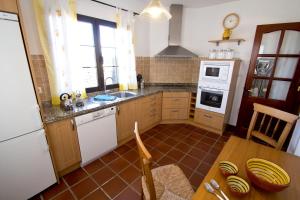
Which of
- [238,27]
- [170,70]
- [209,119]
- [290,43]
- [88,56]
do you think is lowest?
[209,119]

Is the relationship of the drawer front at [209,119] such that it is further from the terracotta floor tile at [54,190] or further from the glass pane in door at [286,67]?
the terracotta floor tile at [54,190]

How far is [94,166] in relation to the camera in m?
2.00

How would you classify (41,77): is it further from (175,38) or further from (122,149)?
(175,38)

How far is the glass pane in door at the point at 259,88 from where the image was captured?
257 cm

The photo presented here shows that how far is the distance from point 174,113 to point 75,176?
216 centimetres

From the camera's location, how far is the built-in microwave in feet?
8.13

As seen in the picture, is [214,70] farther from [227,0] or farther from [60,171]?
[60,171]

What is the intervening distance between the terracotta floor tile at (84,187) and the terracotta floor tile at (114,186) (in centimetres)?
14

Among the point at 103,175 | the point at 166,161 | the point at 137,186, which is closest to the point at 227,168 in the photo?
the point at 137,186

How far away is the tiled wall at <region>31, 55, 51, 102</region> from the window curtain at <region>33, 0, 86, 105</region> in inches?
3.6

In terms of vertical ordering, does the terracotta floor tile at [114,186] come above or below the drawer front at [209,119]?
below

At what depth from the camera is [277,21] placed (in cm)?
239

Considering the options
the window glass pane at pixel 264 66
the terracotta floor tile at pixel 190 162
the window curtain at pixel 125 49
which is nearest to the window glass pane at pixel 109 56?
the window curtain at pixel 125 49

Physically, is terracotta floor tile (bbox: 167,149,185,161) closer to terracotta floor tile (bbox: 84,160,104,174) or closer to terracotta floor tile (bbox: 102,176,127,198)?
terracotta floor tile (bbox: 102,176,127,198)
